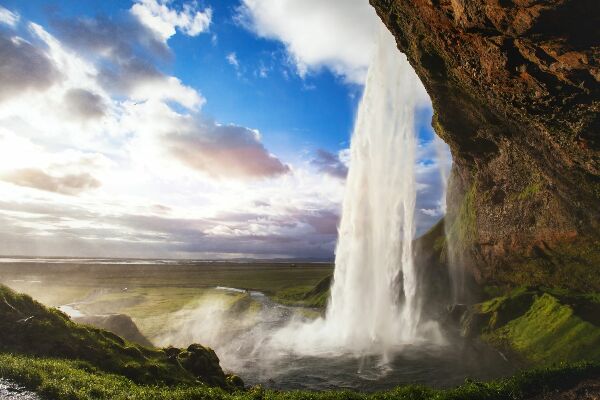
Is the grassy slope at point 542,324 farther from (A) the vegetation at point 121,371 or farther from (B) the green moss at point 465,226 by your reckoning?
(B) the green moss at point 465,226

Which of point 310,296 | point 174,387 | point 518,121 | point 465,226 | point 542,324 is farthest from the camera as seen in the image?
point 310,296

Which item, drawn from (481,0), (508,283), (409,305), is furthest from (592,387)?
(409,305)

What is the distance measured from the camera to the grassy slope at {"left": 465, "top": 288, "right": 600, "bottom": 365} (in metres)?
28.0

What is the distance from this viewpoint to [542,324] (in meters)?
32.7

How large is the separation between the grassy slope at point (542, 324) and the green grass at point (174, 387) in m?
5.61

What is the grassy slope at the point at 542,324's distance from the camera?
28031 millimetres

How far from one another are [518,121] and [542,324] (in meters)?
19.3

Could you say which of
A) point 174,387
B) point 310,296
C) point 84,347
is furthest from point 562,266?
point 310,296

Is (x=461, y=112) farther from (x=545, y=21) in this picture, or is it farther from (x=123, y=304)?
(x=123, y=304)

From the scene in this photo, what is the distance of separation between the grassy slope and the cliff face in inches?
110

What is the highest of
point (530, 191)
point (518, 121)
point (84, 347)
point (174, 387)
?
point (518, 121)

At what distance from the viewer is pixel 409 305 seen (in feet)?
162

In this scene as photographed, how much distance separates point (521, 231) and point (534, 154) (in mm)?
12527

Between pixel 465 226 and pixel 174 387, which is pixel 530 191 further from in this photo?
pixel 174 387
